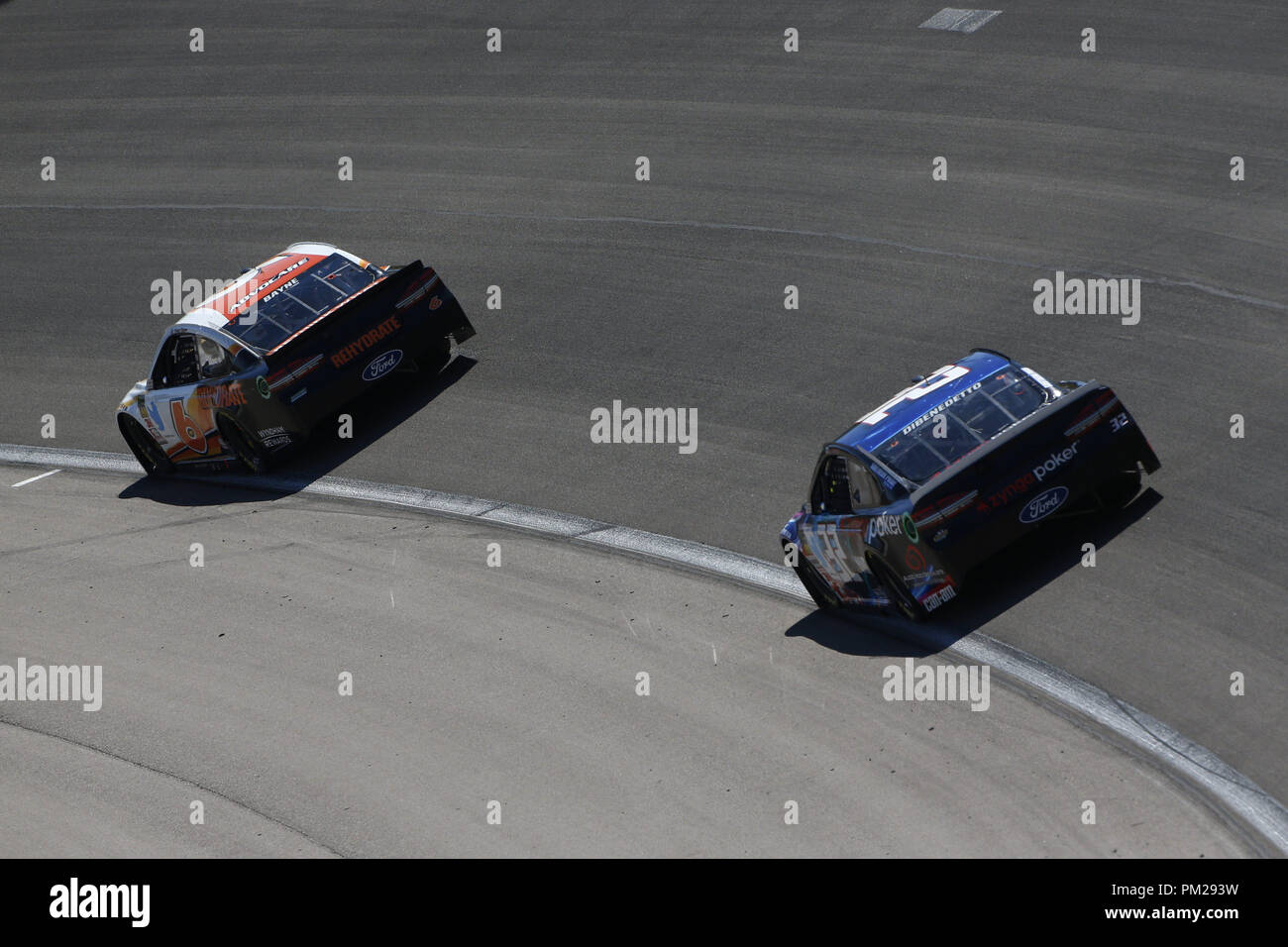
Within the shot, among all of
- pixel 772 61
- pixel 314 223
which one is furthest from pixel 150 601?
pixel 772 61

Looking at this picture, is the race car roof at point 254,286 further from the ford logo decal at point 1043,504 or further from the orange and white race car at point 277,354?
the ford logo decal at point 1043,504

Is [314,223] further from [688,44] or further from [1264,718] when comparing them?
[1264,718]

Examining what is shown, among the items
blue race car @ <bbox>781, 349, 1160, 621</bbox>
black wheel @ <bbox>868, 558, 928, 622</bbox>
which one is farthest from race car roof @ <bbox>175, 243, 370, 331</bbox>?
black wheel @ <bbox>868, 558, 928, 622</bbox>

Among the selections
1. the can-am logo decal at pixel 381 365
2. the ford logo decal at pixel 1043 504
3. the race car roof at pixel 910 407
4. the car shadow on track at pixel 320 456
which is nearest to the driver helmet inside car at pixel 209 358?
the car shadow on track at pixel 320 456

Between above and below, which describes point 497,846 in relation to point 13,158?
below

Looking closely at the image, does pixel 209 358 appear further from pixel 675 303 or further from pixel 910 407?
pixel 910 407

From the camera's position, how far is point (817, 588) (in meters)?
12.2

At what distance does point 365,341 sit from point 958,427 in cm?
700

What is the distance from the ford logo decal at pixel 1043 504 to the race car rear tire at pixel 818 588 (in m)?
1.66

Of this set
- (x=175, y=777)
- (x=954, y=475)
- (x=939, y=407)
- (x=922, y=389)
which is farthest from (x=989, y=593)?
(x=175, y=777)

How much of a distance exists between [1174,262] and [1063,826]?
853 cm

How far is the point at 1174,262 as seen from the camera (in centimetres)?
1605

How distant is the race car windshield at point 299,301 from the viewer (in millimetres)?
16078

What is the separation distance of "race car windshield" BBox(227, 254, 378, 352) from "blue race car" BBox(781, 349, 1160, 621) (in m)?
6.46
